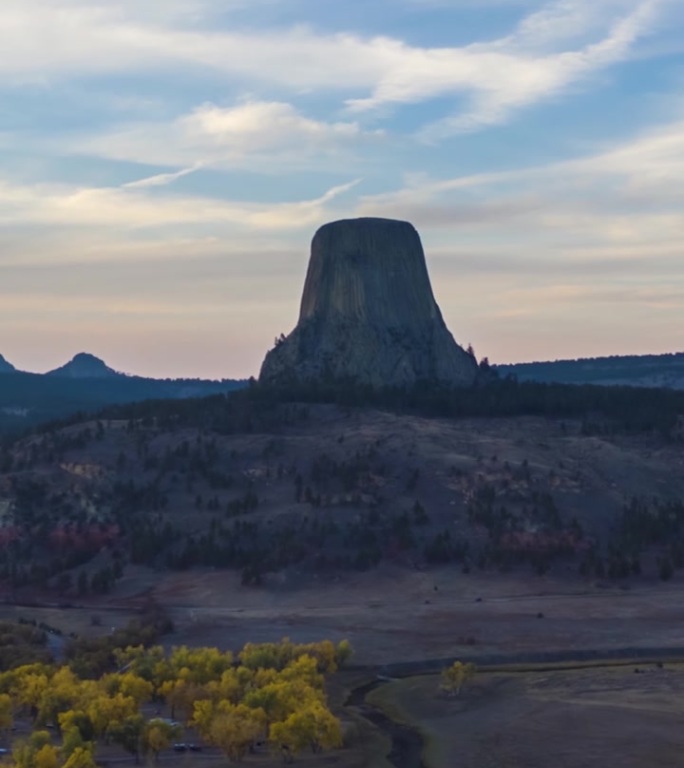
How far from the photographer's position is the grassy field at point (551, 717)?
4278 centimetres

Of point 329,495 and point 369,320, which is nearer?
point 329,495

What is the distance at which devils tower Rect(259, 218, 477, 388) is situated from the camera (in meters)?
122

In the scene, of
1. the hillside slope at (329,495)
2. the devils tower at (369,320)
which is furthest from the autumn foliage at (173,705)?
the devils tower at (369,320)

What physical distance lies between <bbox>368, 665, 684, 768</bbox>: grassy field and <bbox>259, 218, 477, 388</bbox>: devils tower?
65942 millimetres

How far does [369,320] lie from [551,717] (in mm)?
77142

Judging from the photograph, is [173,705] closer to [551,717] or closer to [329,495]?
[551,717]

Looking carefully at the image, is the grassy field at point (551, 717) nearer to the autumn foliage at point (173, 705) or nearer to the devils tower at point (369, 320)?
the autumn foliage at point (173, 705)

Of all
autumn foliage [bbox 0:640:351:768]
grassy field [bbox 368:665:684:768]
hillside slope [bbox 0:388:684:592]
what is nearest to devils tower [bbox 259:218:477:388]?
hillside slope [bbox 0:388:684:592]

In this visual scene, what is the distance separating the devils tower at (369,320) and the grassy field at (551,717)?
65.9 meters

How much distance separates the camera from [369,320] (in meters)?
123

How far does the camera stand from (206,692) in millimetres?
47469

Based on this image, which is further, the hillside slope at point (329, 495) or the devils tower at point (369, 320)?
the devils tower at point (369, 320)

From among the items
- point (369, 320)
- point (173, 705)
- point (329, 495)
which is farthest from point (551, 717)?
point (369, 320)

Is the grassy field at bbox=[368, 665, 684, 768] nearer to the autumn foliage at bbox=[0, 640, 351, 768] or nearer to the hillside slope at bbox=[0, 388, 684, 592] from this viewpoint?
the autumn foliage at bbox=[0, 640, 351, 768]
